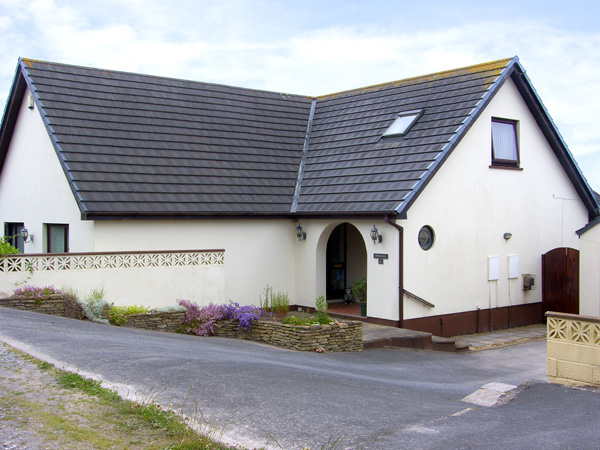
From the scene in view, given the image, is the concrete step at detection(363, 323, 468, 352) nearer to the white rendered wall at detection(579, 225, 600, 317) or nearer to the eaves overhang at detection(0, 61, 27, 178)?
the white rendered wall at detection(579, 225, 600, 317)

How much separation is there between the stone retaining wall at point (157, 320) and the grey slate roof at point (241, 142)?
310 cm

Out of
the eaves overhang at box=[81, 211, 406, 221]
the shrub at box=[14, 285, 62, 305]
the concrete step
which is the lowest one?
the concrete step

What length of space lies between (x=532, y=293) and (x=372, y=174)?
6.55 metres

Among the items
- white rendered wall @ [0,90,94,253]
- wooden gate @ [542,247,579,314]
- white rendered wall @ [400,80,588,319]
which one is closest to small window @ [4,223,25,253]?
white rendered wall @ [0,90,94,253]

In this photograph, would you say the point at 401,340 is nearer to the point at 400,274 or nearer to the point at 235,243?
the point at 400,274

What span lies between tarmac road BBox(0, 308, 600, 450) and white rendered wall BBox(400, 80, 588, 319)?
4847mm

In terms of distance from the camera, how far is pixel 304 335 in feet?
43.1

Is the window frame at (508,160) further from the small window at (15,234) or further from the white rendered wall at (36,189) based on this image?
the small window at (15,234)

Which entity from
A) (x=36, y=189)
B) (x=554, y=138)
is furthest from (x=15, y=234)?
(x=554, y=138)

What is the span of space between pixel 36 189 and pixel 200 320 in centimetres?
722

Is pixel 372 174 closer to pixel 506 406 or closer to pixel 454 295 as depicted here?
pixel 454 295

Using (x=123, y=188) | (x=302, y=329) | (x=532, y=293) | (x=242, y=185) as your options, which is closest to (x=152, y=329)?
(x=302, y=329)

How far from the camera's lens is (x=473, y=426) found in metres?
7.20

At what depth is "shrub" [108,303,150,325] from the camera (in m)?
13.1
